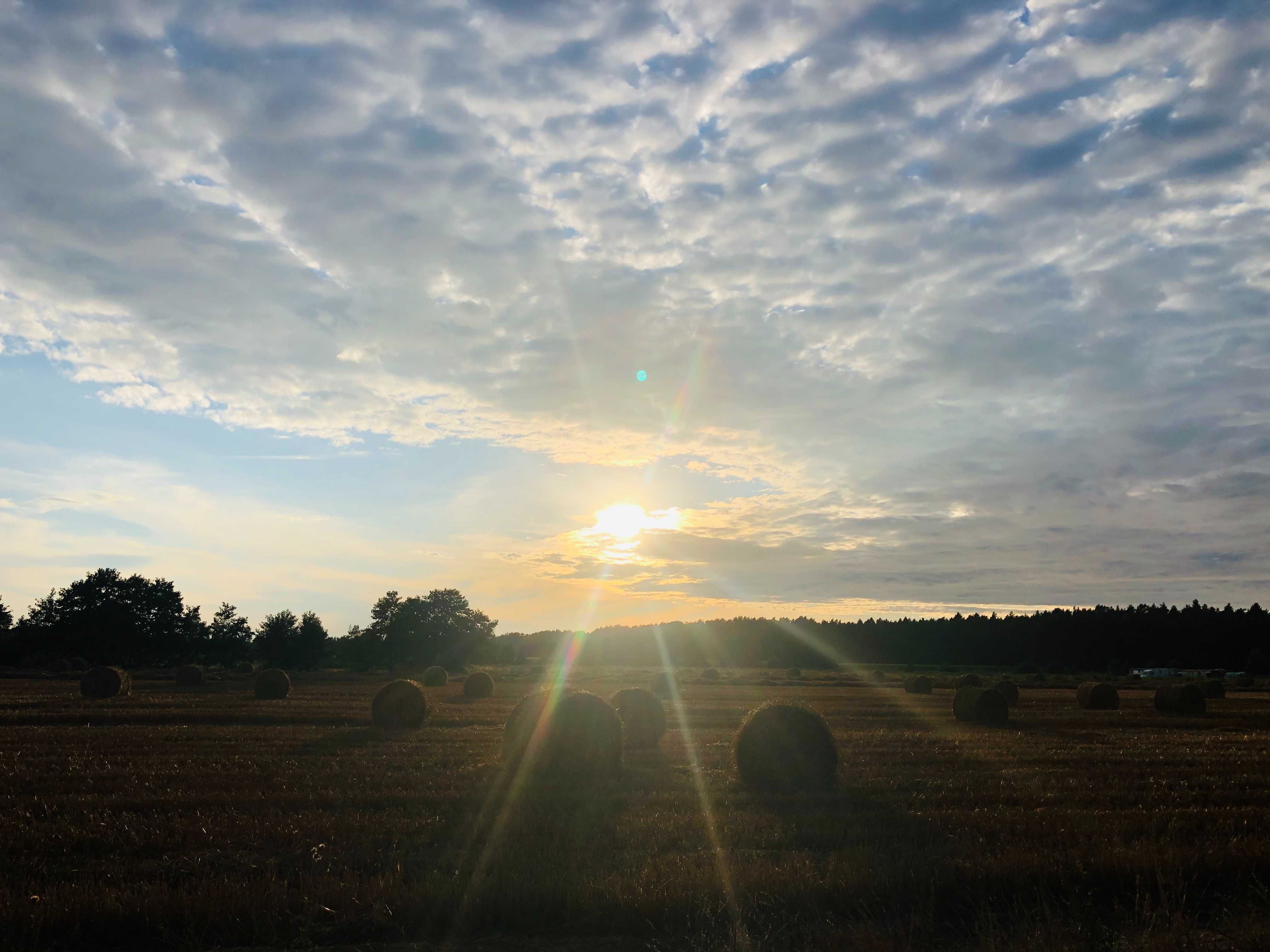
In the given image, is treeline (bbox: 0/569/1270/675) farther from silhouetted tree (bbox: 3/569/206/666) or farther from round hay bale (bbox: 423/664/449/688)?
round hay bale (bbox: 423/664/449/688)

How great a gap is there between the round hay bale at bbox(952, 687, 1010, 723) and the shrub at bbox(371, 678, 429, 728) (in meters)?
19.7

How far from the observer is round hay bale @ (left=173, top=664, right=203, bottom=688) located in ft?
172

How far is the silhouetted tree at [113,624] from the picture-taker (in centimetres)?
9662

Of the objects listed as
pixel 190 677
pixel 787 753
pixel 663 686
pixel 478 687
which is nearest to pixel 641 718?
pixel 787 753

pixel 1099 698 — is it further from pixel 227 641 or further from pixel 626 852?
pixel 227 641

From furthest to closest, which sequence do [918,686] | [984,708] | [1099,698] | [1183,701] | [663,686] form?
[918,686]
[663,686]
[1099,698]
[1183,701]
[984,708]

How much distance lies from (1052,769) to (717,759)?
7.05m

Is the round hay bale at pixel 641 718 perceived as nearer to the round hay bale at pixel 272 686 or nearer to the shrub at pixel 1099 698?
the round hay bale at pixel 272 686

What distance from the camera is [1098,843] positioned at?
34.3ft

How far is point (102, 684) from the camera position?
127 ft

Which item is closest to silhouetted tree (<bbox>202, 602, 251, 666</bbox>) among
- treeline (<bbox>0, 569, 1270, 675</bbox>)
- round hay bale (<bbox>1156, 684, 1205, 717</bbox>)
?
treeline (<bbox>0, 569, 1270, 675</bbox>)

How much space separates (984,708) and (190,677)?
1786 inches

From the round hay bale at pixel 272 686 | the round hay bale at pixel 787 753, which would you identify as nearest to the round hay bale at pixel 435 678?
the round hay bale at pixel 272 686

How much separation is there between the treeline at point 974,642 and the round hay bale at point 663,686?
44852 millimetres
